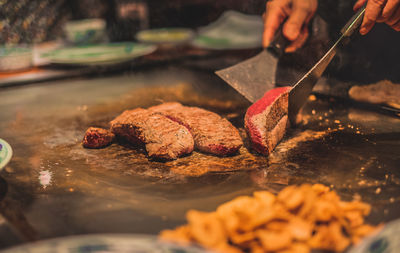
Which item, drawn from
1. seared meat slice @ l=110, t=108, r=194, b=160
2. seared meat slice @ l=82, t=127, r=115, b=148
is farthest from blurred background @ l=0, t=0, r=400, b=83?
seared meat slice @ l=82, t=127, r=115, b=148

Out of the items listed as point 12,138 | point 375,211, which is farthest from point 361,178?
point 12,138

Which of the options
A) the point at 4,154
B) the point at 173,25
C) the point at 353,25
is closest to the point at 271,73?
the point at 353,25

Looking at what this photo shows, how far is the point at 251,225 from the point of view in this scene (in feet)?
4.39

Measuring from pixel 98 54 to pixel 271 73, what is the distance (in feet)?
7.23

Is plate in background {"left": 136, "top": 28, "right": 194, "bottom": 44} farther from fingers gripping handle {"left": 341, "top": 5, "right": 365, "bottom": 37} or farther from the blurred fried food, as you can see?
the blurred fried food

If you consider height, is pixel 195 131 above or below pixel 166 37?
below

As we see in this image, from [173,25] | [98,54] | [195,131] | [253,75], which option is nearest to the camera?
[195,131]

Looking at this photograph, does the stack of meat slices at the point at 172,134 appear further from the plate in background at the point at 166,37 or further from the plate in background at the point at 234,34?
the plate in background at the point at 166,37

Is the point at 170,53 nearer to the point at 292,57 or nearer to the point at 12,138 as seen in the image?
the point at 292,57

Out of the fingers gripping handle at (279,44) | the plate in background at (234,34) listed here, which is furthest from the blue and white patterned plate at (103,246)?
the plate in background at (234,34)

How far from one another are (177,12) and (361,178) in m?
5.42

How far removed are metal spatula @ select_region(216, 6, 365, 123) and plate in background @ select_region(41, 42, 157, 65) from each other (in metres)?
1.65

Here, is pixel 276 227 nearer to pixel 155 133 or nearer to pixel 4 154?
pixel 155 133

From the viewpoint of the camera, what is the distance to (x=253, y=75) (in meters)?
3.03
